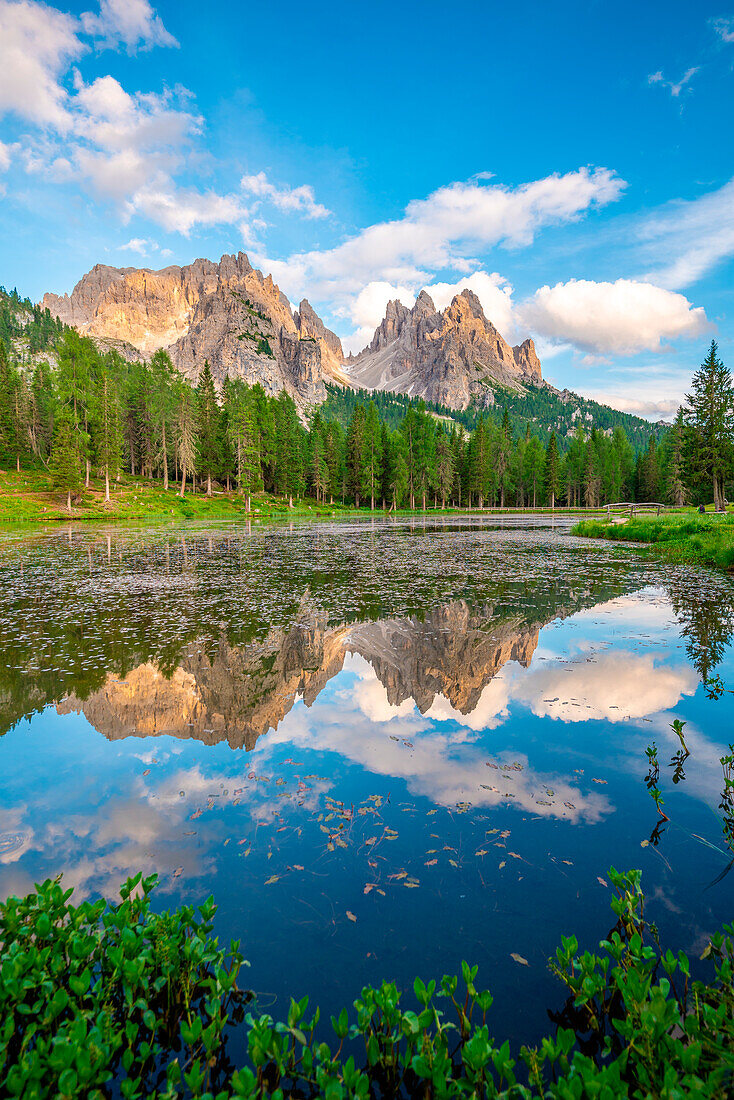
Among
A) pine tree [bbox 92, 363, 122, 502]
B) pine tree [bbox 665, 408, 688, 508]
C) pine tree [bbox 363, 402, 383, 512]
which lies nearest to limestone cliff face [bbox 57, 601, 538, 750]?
pine tree [bbox 92, 363, 122, 502]

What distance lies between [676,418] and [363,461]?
66.1m

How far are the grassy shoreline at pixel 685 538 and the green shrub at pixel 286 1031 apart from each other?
86.2 ft

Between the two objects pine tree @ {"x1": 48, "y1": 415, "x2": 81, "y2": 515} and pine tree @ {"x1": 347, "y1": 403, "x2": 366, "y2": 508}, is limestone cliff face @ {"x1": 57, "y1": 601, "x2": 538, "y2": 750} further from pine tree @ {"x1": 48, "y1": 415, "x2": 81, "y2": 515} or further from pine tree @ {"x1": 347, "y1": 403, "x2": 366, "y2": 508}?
pine tree @ {"x1": 347, "y1": 403, "x2": 366, "y2": 508}

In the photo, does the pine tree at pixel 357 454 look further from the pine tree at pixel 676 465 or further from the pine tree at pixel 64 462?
the pine tree at pixel 676 465

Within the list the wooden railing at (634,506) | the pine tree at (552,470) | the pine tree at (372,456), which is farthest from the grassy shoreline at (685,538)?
the pine tree at (552,470)

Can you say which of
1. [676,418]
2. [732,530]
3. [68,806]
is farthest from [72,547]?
[676,418]

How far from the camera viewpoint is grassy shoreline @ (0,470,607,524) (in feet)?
198

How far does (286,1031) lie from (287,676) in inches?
305

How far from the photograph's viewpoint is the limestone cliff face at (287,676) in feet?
28.3

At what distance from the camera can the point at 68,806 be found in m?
6.21

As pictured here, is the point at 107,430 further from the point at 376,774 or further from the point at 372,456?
the point at 376,774

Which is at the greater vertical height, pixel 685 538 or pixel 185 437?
pixel 185 437

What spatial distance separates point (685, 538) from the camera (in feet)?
104

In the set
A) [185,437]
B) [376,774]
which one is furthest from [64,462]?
[376,774]
